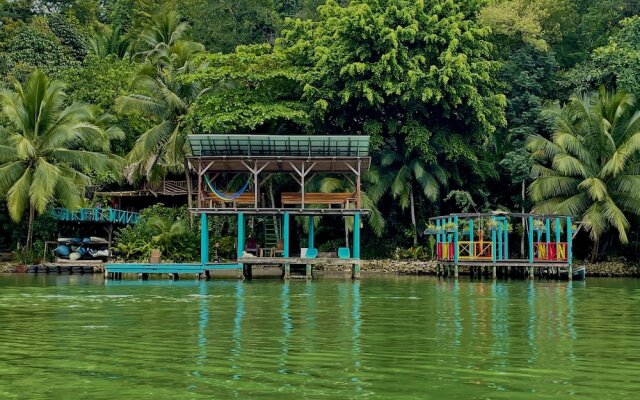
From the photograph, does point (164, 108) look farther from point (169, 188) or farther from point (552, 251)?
point (552, 251)

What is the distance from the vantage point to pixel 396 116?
37.2m

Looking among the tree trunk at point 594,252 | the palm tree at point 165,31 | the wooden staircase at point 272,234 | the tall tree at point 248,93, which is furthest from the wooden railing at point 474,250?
the palm tree at point 165,31

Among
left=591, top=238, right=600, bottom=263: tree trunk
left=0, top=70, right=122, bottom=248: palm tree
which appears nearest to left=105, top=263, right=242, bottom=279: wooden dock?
left=0, top=70, right=122, bottom=248: palm tree

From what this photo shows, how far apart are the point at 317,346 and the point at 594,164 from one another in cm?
2456

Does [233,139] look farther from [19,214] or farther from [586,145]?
[586,145]

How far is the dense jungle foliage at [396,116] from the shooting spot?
34.1 meters

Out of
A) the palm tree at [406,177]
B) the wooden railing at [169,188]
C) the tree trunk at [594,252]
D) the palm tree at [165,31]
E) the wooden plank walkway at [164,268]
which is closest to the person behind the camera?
the wooden plank walkway at [164,268]

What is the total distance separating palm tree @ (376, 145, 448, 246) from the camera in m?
35.7

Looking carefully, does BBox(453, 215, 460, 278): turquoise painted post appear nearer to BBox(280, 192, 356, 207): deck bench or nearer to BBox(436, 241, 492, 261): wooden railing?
BBox(436, 241, 492, 261): wooden railing

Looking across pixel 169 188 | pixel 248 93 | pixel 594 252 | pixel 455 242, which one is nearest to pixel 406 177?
pixel 455 242

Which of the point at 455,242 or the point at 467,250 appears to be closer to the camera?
the point at 455,242

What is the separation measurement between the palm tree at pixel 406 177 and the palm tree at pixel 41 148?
34.5 ft

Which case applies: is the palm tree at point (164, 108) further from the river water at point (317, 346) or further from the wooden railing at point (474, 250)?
the river water at point (317, 346)

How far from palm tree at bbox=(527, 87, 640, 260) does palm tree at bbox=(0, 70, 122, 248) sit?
16.8 metres
